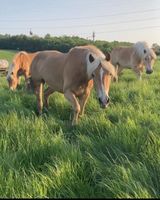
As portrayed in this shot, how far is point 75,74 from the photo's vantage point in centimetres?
685

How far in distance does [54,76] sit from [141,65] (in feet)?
27.4

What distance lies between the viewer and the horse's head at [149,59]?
47.3ft

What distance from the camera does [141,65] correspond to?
1571cm

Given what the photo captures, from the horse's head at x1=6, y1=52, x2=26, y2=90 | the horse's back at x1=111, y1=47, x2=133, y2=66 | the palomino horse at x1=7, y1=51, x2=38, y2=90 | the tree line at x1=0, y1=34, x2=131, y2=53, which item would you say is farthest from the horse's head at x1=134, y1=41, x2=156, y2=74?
→ the tree line at x1=0, y1=34, x2=131, y2=53

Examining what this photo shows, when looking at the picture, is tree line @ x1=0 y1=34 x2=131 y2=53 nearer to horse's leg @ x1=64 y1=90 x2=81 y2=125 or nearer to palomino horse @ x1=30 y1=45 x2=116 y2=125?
palomino horse @ x1=30 y1=45 x2=116 y2=125

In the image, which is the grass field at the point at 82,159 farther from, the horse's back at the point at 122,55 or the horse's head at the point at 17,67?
the horse's back at the point at 122,55

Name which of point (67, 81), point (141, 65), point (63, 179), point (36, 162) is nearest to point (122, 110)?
point (67, 81)

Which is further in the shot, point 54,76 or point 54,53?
point 54,53

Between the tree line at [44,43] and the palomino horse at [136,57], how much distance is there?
968 inches

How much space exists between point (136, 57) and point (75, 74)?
9.66 metres

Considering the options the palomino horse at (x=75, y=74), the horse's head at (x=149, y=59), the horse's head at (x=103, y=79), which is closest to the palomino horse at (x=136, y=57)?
the horse's head at (x=149, y=59)

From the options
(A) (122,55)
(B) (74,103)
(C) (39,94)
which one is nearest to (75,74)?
(B) (74,103)

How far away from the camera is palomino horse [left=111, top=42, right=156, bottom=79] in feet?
47.8

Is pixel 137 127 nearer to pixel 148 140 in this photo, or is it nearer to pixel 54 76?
pixel 148 140
